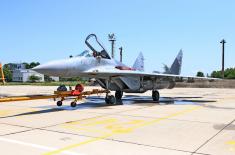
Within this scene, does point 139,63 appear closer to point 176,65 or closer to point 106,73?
point 176,65

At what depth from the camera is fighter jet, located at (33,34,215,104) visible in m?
13.1

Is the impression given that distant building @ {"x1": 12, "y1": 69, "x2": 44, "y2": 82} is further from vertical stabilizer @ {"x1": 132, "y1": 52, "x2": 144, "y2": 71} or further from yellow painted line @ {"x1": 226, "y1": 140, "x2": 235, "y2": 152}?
yellow painted line @ {"x1": 226, "y1": 140, "x2": 235, "y2": 152}

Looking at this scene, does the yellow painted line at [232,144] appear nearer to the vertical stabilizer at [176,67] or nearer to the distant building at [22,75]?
the vertical stabilizer at [176,67]

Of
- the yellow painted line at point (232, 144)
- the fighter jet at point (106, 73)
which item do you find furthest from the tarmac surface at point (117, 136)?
the fighter jet at point (106, 73)

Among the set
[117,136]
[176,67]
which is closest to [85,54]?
[117,136]

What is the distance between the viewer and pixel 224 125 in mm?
9078

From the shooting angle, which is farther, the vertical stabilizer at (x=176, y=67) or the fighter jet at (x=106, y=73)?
the vertical stabilizer at (x=176, y=67)

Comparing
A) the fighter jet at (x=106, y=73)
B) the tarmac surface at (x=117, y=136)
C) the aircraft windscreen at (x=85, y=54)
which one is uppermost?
the aircraft windscreen at (x=85, y=54)

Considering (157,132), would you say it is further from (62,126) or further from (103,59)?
(103,59)

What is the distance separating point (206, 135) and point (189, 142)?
3.22 feet

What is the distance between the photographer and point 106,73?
15.6m

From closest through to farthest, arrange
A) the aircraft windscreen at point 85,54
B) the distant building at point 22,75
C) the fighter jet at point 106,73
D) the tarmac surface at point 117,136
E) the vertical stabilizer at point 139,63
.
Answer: the tarmac surface at point 117,136
the fighter jet at point 106,73
the aircraft windscreen at point 85,54
the vertical stabilizer at point 139,63
the distant building at point 22,75

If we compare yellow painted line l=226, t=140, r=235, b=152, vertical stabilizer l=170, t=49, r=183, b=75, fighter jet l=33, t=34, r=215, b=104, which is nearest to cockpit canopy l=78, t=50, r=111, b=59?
fighter jet l=33, t=34, r=215, b=104

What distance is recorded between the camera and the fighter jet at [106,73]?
42.9 ft
